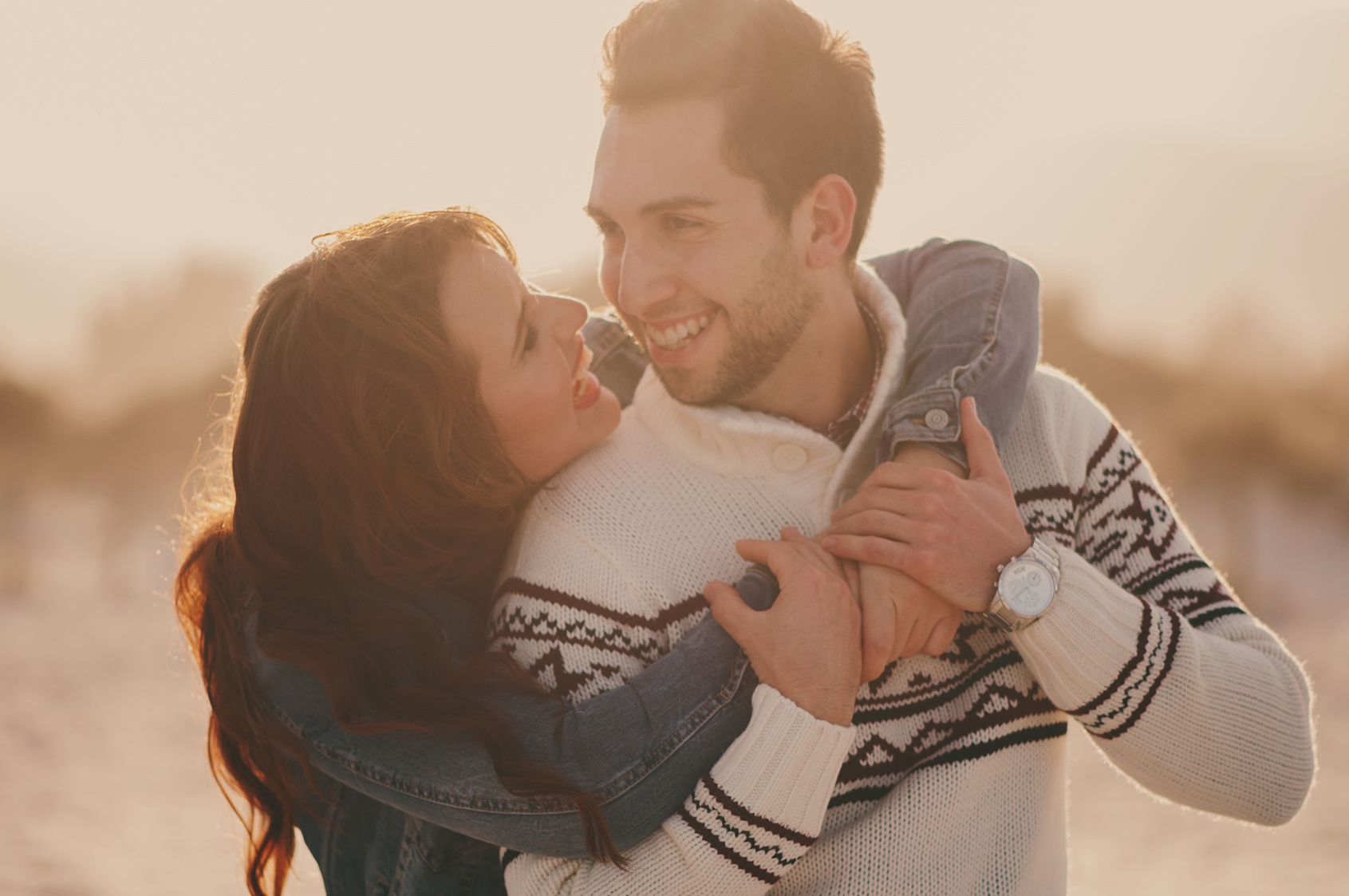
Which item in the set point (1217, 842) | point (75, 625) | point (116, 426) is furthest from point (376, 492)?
point (116, 426)

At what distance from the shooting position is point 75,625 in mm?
9992

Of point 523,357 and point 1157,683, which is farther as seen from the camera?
point 523,357

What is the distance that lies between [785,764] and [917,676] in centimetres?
45

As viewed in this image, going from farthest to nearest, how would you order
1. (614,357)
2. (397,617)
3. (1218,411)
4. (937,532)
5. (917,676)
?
(1218,411) < (614,357) < (917,676) < (397,617) < (937,532)

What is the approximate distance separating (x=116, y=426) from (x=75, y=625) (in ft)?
17.5

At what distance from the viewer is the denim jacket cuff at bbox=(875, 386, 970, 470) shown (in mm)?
1862

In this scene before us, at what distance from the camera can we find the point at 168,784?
7.00 m

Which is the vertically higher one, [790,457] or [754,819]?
[790,457]

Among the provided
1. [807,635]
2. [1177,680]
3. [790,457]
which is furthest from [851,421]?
[1177,680]

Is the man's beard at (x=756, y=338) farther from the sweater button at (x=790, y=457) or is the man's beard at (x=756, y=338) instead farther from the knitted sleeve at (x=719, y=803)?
the knitted sleeve at (x=719, y=803)

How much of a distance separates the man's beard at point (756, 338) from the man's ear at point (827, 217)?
0.09m

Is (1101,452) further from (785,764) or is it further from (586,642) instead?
(586,642)

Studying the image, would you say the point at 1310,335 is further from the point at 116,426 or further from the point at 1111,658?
the point at 116,426

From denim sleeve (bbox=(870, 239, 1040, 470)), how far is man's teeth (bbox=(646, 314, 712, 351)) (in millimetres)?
446
